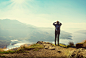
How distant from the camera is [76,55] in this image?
468 centimetres

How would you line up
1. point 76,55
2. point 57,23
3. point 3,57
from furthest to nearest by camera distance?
point 57,23 → point 3,57 → point 76,55

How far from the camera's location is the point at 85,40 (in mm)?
13180

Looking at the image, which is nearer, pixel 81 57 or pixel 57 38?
pixel 81 57

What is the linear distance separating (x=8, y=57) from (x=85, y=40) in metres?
13.0

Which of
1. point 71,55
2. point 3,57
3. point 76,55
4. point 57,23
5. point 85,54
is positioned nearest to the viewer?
point 85,54

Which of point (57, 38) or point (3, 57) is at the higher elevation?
point (57, 38)

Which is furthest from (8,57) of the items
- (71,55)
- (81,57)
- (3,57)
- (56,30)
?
(56,30)

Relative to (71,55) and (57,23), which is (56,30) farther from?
(71,55)

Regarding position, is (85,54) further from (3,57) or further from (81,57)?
(3,57)

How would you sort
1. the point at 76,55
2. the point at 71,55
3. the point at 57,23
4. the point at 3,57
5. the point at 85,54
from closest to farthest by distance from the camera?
1. the point at 85,54
2. the point at 76,55
3. the point at 71,55
4. the point at 3,57
5. the point at 57,23

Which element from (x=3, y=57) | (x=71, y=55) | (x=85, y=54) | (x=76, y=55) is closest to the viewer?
(x=85, y=54)

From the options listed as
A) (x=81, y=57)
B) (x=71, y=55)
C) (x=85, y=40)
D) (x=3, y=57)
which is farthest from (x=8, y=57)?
(x=85, y=40)

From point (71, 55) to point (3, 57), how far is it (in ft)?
17.7

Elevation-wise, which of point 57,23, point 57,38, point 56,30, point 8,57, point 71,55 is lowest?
point 8,57
